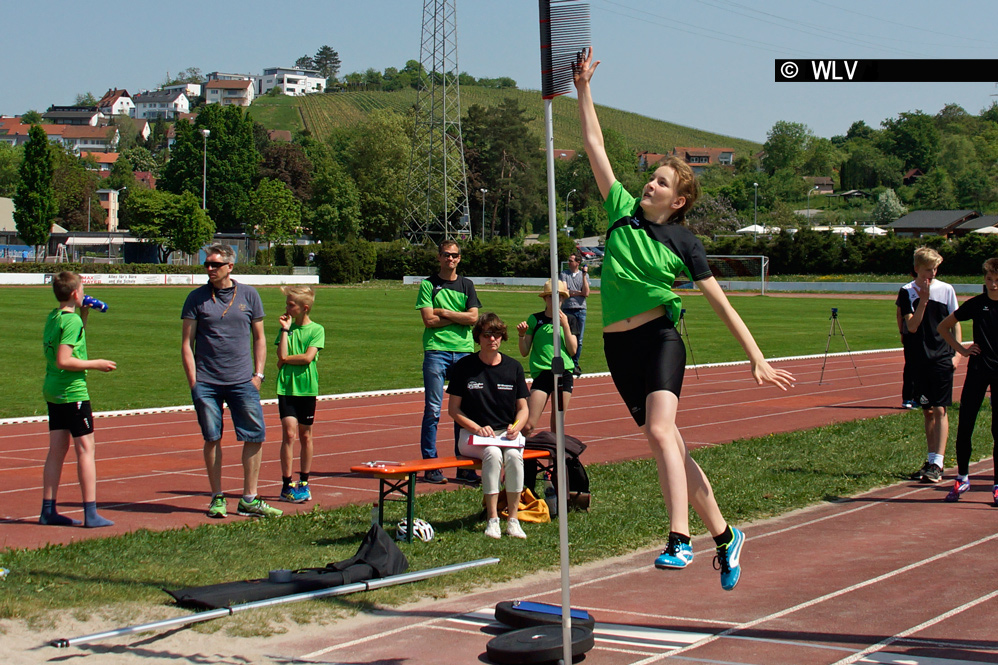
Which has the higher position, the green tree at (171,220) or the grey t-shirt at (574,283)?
the green tree at (171,220)

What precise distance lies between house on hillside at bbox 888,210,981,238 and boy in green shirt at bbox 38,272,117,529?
10858 cm

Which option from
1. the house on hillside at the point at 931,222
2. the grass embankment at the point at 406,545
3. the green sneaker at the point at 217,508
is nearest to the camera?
the grass embankment at the point at 406,545

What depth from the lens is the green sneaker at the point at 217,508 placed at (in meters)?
7.89

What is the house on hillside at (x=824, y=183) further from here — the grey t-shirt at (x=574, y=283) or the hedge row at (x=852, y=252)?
the grey t-shirt at (x=574, y=283)

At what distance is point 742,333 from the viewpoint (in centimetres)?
443

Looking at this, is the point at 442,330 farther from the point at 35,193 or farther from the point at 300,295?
the point at 35,193

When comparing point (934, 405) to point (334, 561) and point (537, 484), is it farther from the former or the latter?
point (334, 561)

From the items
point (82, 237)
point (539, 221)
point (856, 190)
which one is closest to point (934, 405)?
point (82, 237)

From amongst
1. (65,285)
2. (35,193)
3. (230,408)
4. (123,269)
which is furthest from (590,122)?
(35,193)

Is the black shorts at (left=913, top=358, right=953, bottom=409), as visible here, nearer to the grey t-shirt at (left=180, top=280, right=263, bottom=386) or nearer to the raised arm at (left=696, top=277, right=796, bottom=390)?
the raised arm at (left=696, top=277, right=796, bottom=390)

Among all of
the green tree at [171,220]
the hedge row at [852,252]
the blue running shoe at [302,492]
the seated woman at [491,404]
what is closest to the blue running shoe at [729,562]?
the seated woman at [491,404]

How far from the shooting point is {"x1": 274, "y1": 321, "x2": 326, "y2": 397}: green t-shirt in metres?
8.92

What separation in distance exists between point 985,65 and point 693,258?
150 cm

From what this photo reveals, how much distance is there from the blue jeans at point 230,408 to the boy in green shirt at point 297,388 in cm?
79
